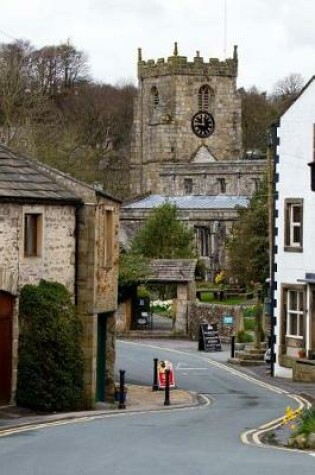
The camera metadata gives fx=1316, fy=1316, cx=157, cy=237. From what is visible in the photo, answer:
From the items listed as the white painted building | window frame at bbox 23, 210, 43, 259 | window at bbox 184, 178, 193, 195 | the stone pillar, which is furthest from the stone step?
window at bbox 184, 178, 193, 195

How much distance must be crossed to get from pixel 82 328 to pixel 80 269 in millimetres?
1408

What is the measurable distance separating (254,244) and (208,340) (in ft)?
Result: 60.3

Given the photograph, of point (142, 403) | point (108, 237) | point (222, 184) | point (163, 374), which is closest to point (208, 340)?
point (163, 374)

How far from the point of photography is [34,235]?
3016 cm

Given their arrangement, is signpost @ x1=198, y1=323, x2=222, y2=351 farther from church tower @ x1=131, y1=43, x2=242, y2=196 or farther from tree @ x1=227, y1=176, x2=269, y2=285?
church tower @ x1=131, y1=43, x2=242, y2=196

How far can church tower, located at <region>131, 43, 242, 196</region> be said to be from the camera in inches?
4350

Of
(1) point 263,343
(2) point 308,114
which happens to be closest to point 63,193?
(2) point 308,114

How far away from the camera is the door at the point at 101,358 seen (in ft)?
→ 107

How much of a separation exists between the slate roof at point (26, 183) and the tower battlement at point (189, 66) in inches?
3121

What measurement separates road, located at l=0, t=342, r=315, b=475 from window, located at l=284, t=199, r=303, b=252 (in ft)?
23.2

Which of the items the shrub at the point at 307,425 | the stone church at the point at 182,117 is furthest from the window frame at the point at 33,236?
the stone church at the point at 182,117

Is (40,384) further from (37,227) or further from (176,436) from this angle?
(176,436)

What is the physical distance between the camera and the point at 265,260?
6856cm

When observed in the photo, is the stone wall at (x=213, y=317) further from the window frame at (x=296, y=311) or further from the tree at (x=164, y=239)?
the window frame at (x=296, y=311)
